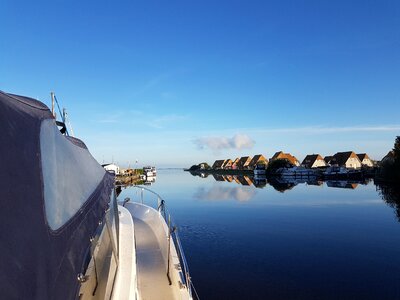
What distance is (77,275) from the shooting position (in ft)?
7.21

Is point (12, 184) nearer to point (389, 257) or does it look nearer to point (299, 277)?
point (299, 277)

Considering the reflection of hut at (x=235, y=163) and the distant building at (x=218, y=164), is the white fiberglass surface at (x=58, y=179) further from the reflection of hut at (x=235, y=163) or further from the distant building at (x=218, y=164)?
the distant building at (x=218, y=164)

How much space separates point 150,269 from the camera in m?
7.75

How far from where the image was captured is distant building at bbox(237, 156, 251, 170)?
5428 inches

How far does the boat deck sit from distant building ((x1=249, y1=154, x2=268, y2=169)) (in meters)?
119

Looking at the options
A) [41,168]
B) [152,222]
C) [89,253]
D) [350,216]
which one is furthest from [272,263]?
[350,216]

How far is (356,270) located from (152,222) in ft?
27.0

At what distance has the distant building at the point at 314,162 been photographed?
104375mm

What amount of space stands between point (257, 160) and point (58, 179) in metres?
129

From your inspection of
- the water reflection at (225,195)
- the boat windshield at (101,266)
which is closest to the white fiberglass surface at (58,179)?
the boat windshield at (101,266)

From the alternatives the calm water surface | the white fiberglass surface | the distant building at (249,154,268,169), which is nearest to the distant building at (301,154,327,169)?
the distant building at (249,154,268,169)

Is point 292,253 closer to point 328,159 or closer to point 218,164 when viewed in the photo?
point 328,159

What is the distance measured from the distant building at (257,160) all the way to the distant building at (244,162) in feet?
11.0

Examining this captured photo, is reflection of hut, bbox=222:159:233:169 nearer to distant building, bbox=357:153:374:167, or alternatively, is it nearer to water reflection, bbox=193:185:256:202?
distant building, bbox=357:153:374:167
